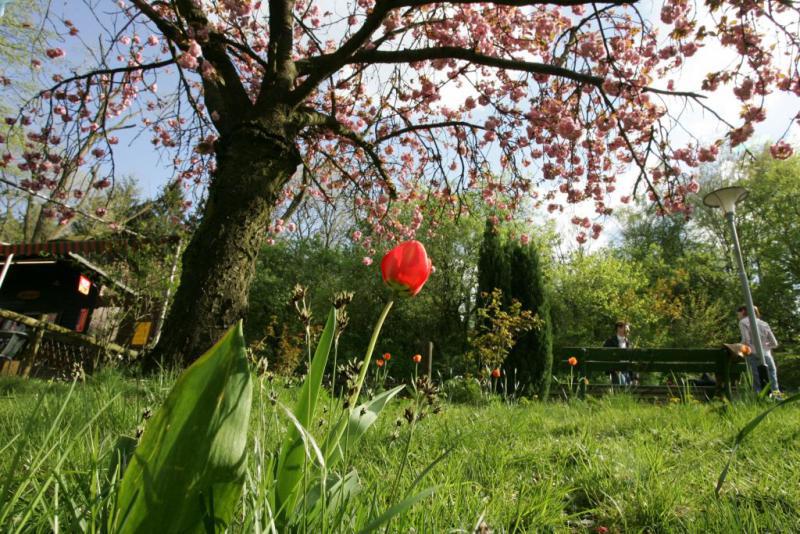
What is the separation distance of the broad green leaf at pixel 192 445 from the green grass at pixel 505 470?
0.08 meters

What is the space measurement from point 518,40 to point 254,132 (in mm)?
3753

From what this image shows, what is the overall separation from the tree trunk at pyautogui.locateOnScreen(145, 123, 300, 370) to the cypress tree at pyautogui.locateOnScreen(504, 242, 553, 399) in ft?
21.6

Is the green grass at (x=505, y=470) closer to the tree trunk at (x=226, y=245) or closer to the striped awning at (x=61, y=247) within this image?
the tree trunk at (x=226, y=245)

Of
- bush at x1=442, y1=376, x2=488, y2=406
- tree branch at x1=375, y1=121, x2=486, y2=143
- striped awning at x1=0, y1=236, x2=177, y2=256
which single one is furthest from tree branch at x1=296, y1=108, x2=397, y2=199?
striped awning at x1=0, y1=236, x2=177, y2=256

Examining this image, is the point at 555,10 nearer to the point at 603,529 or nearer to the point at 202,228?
the point at 202,228

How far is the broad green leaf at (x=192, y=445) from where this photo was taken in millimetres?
650

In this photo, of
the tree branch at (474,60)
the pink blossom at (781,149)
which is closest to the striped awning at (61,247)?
the tree branch at (474,60)

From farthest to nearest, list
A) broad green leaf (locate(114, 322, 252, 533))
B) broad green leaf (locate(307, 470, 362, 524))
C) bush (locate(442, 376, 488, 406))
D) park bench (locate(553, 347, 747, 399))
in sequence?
park bench (locate(553, 347, 747, 399)), bush (locate(442, 376, 488, 406)), broad green leaf (locate(307, 470, 362, 524)), broad green leaf (locate(114, 322, 252, 533))

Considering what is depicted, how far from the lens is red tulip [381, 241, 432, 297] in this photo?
3.13ft

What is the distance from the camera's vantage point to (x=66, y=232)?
757 inches

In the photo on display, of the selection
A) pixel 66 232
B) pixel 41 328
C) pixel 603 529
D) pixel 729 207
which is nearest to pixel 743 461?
pixel 603 529

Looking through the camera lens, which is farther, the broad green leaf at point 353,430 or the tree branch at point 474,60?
the tree branch at point 474,60

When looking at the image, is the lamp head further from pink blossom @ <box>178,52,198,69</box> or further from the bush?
pink blossom @ <box>178,52,198,69</box>

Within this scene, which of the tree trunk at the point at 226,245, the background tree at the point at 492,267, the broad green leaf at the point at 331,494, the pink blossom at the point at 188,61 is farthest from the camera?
the background tree at the point at 492,267
